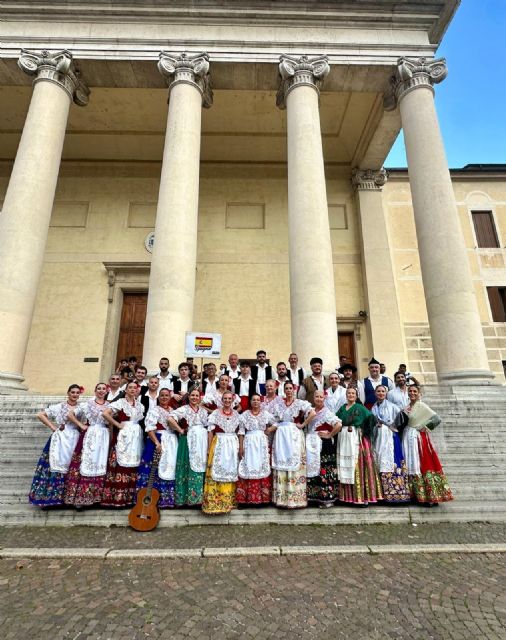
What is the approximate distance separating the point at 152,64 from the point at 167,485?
1156 centimetres

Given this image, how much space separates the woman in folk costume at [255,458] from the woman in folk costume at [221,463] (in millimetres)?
98

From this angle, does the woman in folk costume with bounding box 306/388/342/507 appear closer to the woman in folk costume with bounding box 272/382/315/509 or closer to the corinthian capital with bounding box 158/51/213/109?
the woman in folk costume with bounding box 272/382/315/509

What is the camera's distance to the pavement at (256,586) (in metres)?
2.61

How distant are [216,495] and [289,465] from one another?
3.31 feet

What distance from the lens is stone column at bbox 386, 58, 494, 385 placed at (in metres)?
8.47

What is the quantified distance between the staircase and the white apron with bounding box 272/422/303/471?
22.1 inches

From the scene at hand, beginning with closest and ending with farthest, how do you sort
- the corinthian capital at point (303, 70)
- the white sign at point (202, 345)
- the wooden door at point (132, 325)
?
the white sign at point (202, 345) < the corinthian capital at point (303, 70) < the wooden door at point (132, 325)

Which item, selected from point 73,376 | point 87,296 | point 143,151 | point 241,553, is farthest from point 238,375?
point 143,151

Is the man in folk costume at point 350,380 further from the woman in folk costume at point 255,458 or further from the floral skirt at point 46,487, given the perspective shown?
the floral skirt at point 46,487

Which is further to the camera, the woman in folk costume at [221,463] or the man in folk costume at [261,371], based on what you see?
the man in folk costume at [261,371]

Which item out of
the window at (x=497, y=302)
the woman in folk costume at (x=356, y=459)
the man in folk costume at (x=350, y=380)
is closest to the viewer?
the woman in folk costume at (x=356, y=459)

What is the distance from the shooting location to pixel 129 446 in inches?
192

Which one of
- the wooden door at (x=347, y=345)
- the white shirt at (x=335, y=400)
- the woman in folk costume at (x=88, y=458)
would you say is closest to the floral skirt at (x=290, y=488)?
the white shirt at (x=335, y=400)

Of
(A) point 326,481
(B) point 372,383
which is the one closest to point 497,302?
(B) point 372,383
